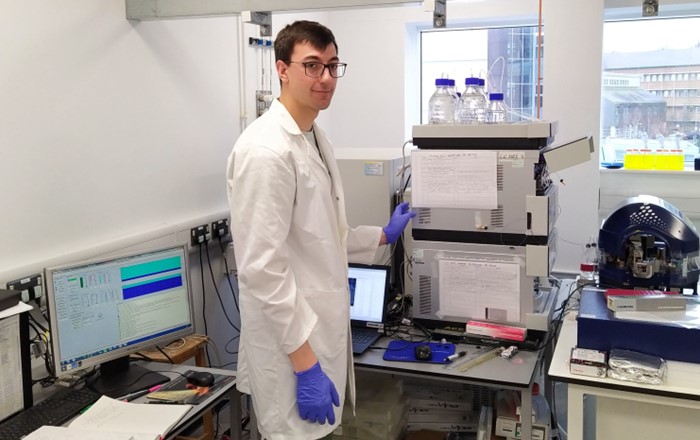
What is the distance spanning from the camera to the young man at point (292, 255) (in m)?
1.54

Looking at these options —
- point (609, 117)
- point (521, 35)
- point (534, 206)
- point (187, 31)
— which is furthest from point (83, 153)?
point (609, 117)

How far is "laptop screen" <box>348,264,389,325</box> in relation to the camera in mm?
2359

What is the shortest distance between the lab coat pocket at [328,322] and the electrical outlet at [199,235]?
1.19m

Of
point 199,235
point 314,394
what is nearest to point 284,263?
point 314,394

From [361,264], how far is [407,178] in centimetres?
44

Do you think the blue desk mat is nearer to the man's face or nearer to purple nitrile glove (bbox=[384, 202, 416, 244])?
purple nitrile glove (bbox=[384, 202, 416, 244])

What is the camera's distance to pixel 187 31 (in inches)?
105

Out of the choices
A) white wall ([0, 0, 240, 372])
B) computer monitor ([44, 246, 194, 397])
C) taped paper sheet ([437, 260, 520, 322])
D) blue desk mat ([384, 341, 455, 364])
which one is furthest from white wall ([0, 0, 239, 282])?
taped paper sheet ([437, 260, 520, 322])

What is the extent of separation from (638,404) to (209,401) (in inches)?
48.6

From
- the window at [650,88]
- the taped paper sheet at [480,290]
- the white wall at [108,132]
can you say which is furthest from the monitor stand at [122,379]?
the window at [650,88]

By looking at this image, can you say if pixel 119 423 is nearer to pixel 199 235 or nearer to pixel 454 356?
pixel 454 356

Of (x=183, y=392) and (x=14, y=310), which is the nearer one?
(x=14, y=310)

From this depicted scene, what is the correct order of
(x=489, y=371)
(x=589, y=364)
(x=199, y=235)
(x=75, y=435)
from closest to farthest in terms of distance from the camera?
(x=75, y=435)
(x=589, y=364)
(x=489, y=371)
(x=199, y=235)

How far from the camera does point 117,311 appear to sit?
190 cm
